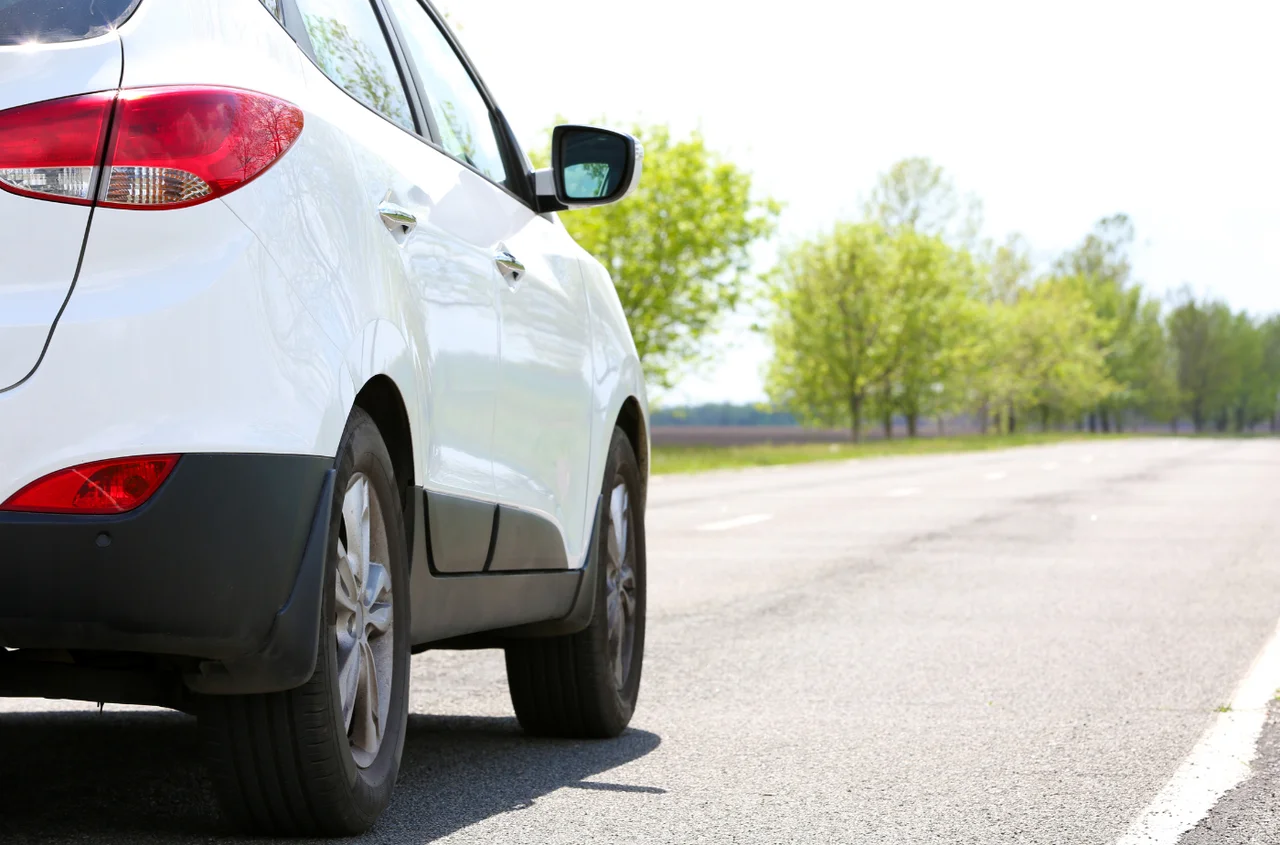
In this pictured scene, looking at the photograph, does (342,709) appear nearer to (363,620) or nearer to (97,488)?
(363,620)

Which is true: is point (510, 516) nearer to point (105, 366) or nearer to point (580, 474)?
point (580, 474)

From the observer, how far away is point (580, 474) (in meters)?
4.86

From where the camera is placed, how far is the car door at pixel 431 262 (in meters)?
3.58

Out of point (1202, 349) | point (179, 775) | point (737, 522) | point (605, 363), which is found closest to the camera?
point (179, 775)

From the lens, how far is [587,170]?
502cm

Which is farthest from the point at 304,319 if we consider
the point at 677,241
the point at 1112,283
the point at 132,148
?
the point at 1112,283

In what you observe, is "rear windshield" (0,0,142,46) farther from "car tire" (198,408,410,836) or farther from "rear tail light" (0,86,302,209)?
"car tire" (198,408,410,836)

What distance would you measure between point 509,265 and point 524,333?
16 cm

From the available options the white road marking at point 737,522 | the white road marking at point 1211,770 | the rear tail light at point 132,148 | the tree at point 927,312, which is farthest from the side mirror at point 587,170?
the tree at point 927,312

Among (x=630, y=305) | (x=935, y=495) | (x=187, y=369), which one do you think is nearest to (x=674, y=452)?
(x=630, y=305)

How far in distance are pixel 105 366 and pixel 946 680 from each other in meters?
4.22

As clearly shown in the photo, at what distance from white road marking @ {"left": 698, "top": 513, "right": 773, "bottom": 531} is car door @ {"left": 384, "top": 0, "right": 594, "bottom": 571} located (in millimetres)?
10087

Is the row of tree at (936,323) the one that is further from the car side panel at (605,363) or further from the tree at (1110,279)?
the car side panel at (605,363)

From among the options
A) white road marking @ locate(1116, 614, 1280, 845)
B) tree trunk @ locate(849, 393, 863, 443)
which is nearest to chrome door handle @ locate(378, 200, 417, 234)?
white road marking @ locate(1116, 614, 1280, 845)
